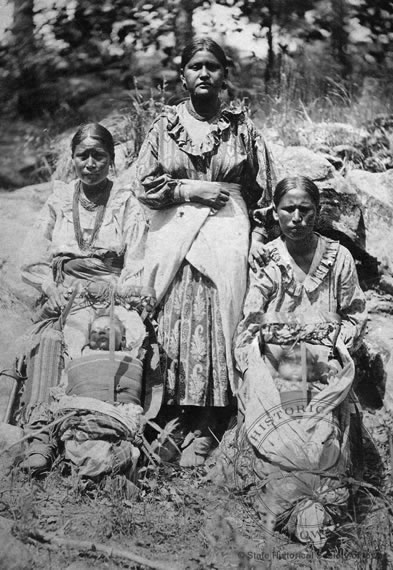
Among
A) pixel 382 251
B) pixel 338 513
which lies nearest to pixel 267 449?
pixel 338 513

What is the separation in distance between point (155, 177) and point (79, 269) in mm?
719

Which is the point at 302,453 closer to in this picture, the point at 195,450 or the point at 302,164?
the point at 195,450

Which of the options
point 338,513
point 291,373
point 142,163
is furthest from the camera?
point 142,163

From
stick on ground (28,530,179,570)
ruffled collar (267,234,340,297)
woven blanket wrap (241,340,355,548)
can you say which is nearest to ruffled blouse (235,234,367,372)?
ruffled collar (267,234,340,297)

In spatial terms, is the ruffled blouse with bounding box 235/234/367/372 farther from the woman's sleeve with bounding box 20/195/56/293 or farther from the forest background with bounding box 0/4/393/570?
the woman's sleeve with bounding box 20/195/56/293

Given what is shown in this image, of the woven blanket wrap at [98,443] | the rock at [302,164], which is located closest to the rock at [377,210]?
the rock at [302,164]

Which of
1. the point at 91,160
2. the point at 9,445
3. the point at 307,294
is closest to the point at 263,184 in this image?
the point at 307,294

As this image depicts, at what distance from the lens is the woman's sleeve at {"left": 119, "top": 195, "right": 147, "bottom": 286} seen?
6.60 meters

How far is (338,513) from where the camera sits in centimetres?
566

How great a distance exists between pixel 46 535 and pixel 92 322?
1.36 meters

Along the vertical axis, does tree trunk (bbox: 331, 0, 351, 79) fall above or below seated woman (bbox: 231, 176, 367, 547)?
above

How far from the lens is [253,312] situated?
6.39 meters

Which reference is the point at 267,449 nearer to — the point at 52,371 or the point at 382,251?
the point at 52,371

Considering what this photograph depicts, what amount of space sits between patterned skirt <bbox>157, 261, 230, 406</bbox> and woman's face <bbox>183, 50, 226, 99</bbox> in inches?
41.2
